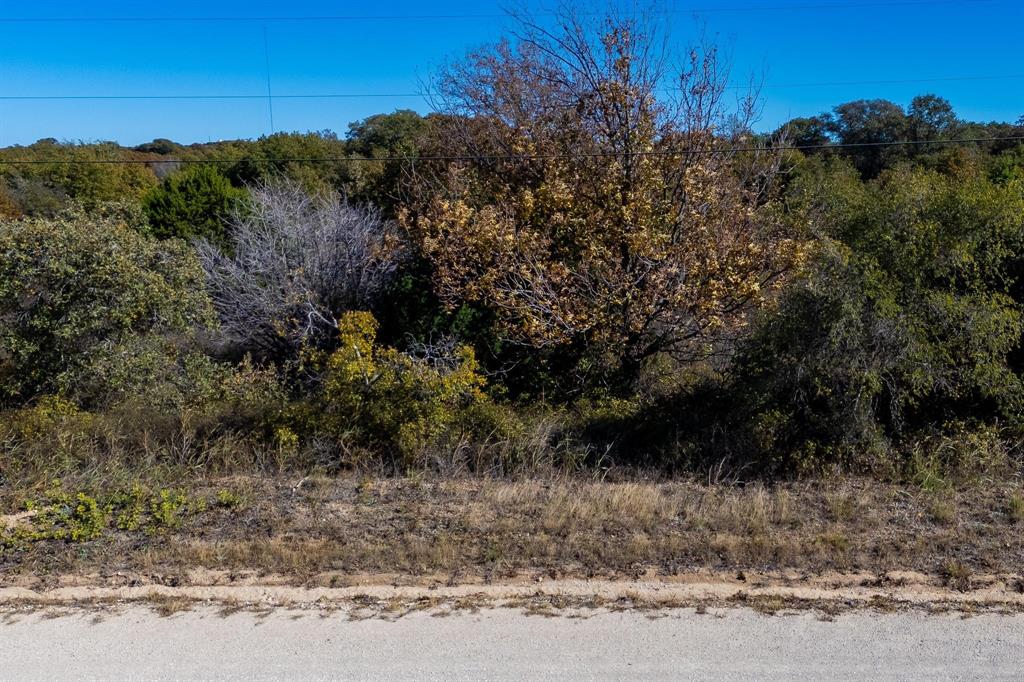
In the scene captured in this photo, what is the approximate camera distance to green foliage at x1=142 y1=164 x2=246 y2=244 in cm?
2291

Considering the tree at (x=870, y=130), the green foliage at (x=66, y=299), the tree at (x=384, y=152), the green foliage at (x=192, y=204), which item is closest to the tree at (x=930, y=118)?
the tree at (x=870, y=130)

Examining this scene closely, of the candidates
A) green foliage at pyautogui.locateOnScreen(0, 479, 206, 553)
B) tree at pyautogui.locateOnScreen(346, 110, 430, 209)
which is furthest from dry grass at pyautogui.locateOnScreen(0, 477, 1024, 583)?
tree at pyautogui.locateOnScreen(346, 110, 430, 209)

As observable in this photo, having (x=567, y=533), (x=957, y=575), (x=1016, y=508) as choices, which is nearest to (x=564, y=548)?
(x=567, y=533)

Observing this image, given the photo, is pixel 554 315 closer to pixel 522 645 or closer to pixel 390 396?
pixel 390 396

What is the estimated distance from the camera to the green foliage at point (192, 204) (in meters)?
22.9

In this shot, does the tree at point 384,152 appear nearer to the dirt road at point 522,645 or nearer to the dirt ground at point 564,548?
the dirt ground at point 564,548

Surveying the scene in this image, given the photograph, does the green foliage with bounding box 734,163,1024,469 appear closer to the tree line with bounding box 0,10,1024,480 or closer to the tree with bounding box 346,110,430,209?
the tree line with bounding box 0,10,1024,480

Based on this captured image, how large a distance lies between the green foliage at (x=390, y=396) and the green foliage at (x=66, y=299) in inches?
144

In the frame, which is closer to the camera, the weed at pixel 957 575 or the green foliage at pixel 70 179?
the weed at pixel 957 575

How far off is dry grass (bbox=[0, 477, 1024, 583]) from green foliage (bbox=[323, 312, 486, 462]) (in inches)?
43.4

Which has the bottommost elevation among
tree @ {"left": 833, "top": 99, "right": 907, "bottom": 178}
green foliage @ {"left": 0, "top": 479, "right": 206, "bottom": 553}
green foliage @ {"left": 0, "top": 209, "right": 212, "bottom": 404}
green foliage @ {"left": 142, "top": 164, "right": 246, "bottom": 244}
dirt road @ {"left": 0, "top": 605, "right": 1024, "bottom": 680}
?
dirt road @ {"left": 0, "top": 605, "right": 1024, "bottom": 680}

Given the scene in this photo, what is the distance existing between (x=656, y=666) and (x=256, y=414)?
6.64 metres

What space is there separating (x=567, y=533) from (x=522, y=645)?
1.84 meters

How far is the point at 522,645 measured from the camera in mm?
5012
